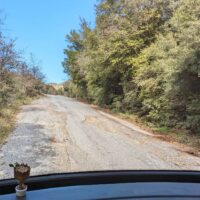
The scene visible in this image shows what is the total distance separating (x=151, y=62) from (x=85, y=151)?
9.66m

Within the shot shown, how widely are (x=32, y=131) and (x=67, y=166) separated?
5170 millimetres

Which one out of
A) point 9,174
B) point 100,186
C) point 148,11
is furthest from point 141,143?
point 148,11

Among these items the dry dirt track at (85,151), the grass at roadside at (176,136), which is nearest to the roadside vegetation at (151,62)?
the grass at roadside at (176,136)

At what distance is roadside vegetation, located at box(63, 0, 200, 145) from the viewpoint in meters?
12.2

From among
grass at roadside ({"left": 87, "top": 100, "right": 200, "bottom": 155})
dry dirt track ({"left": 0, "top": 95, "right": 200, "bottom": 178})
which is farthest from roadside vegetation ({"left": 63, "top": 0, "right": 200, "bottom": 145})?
dry dirt track ({"left": 0, "top": 95, "right": 200, "bottom": 178})

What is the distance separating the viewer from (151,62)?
17969 mm

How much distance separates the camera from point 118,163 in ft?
26.8

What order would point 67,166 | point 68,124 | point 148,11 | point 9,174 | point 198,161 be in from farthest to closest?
point 148,11, point 68,124, point 198,161, point 67,166, point 9,174

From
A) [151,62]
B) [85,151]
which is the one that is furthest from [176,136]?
[151,62]

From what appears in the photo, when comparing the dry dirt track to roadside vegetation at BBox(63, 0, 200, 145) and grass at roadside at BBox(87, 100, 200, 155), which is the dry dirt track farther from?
roadside vegetation at BBox(63, 0, 200, 145)

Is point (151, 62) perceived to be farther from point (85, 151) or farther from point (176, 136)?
point (85, 151)

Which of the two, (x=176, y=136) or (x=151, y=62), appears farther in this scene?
(x=151, y=62)

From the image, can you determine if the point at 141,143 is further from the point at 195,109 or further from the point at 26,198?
the point at 26,198

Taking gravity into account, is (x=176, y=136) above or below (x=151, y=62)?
below
